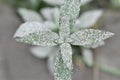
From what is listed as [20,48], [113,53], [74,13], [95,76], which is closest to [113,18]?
[113,53]

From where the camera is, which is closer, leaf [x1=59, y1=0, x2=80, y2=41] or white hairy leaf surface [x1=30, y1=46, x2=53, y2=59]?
leaf [x1=59, y1=0, x2=80, y2=41]

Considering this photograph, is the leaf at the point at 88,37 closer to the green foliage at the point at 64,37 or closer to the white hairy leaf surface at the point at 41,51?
the green foliage at the point at 64,37

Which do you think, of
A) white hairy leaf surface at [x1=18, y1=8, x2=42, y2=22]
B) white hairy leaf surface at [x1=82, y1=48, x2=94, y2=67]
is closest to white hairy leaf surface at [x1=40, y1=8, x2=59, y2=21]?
white hairy leaf surface at [x1=18, y1=8, x2=42, y2=22]

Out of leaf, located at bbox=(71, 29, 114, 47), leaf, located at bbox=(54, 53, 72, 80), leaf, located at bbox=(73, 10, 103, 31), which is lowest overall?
leaf, located at bbox=(54, 53, 72, 80)

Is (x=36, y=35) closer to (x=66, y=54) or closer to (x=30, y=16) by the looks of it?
(x=66, y=54)

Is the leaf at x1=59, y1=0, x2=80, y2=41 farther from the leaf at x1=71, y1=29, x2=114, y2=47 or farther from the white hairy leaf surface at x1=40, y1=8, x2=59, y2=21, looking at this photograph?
the white hairy leaf surface at x1=40, y1=8, x2=59, y2=21

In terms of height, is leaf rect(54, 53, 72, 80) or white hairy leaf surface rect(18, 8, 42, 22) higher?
white hairy leaf surface rect(18, 8, 42, 22)
